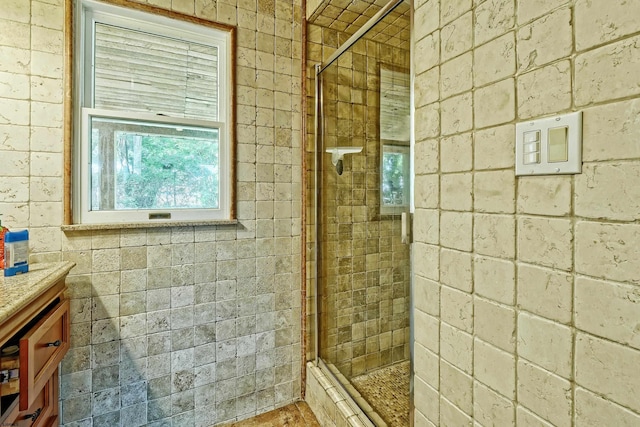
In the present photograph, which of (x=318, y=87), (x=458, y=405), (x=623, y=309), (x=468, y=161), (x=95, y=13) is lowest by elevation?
(x=458, y=405)

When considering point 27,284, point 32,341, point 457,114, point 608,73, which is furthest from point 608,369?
point 27,284

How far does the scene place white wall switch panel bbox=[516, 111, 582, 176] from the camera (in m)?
0.61

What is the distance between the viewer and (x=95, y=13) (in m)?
1.46

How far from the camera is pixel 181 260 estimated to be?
5.20 feet

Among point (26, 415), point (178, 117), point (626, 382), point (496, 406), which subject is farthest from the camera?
point (178, 117)

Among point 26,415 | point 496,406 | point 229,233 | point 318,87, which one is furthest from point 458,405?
point 318,87

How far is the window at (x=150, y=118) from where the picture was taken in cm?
145

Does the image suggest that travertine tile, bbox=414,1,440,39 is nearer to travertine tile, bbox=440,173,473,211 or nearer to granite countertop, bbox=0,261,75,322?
travertine tile, bbox=440,173,473,211

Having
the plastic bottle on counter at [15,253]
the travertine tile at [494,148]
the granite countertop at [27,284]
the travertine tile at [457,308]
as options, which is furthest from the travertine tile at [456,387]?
the plastic bottle on counter at [15,253]

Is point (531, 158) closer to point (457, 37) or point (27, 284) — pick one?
point (457, 37)

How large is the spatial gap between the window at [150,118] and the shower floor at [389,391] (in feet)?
3.95

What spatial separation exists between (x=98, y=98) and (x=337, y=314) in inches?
67.2

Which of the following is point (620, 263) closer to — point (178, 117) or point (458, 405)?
point (458, 405)

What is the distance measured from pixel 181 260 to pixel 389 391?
1283mm
